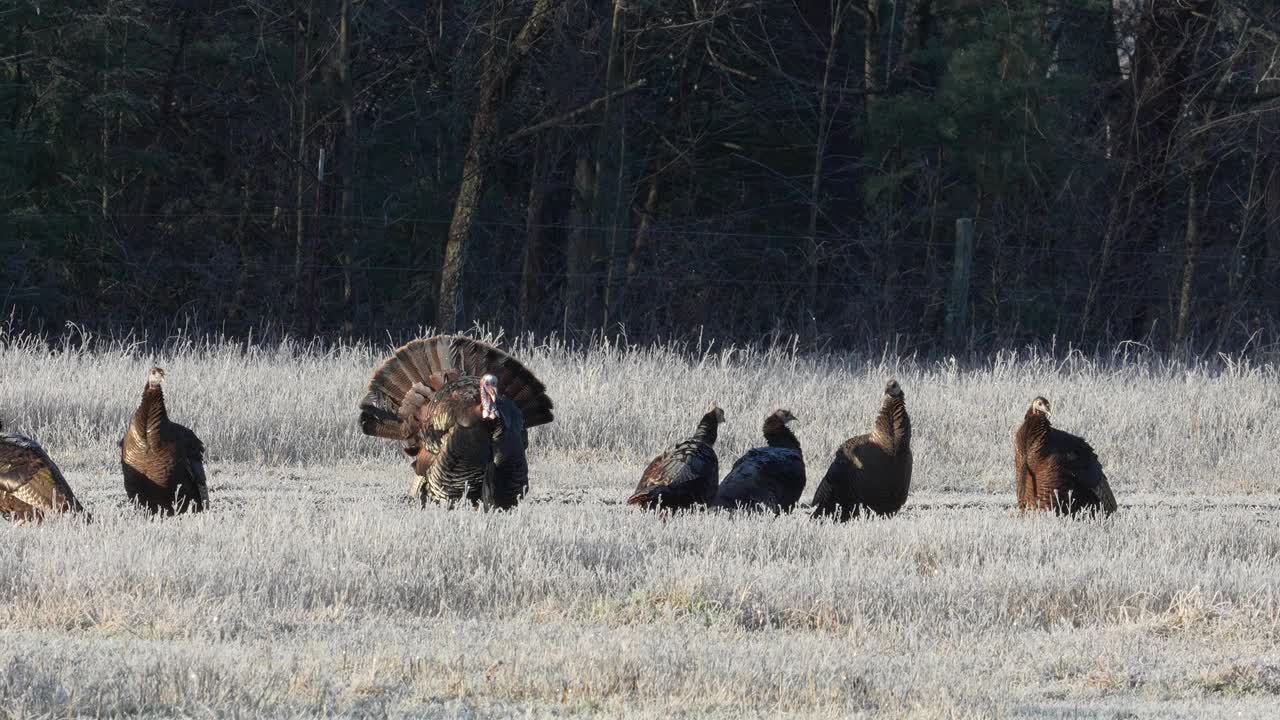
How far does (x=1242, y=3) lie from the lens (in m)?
26.6

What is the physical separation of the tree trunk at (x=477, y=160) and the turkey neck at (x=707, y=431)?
12542 millimetres

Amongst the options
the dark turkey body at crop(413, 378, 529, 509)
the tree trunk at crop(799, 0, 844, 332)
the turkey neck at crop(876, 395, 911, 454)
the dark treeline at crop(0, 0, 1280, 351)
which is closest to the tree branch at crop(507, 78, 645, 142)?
the dark treeline at crop(0, 0, 1280, 351)

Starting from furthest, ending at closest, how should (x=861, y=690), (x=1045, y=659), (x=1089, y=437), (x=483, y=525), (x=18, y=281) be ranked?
(x=18, y=281) < (x=1089, y=437) < (x=483, y=525) < (x=1045, y=659) < (x=861, y=690)

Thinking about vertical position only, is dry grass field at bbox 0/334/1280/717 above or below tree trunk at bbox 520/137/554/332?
below

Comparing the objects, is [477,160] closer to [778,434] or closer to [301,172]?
[301,172]

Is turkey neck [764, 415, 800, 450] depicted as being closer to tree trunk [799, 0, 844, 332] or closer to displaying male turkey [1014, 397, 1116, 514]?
displaying male turkey [1014, 397, 1116, 514]

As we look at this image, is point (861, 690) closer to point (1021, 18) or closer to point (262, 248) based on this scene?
point (1021, 18)

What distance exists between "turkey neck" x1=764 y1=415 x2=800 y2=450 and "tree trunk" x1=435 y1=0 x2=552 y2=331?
40.3 ft

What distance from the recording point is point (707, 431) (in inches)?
422

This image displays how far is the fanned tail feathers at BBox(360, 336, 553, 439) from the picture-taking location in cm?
1074

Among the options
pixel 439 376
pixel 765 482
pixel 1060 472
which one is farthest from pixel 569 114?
pixel 1060 472

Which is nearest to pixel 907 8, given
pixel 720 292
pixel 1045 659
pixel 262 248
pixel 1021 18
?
pixel 1021 18

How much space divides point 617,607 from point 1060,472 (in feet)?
12.4

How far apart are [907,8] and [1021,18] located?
4174mm
